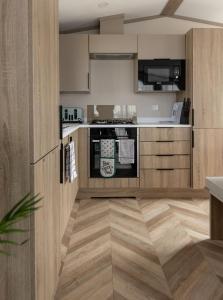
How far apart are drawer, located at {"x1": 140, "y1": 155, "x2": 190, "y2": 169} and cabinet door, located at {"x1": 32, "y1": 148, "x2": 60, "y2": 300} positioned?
2.78 meters

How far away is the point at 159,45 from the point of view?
5.30 metres

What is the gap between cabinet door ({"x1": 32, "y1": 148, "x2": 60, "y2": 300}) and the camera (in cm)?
163

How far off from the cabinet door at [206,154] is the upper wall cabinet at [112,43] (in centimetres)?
147

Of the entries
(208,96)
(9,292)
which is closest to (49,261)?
(9,292)

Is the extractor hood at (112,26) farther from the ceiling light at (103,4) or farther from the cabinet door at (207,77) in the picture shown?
the cabinet door at (207,77)

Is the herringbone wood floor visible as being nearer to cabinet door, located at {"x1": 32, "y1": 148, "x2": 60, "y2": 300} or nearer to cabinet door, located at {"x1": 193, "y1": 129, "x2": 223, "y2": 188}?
cabinet door, located at {"x1": 32, "y1": 148, "x2": 60, "y2": 300}

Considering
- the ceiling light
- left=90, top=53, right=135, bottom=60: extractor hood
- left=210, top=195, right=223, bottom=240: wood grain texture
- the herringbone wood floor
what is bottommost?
the herringbone wood floor

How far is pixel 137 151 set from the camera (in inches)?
199

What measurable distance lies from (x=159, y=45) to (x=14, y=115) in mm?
4161

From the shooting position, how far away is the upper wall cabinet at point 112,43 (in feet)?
17.3

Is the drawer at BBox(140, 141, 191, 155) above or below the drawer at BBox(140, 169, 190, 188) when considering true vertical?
above

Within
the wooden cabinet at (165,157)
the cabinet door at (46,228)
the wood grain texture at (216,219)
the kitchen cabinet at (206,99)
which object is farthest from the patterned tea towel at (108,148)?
the cabinet door at (46,228)

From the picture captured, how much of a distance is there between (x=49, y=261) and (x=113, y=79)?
13.3 ft

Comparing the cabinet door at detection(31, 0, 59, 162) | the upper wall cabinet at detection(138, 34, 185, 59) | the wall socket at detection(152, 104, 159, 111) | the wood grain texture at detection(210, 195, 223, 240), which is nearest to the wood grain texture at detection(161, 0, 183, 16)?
the upper wall cabinet at detection(138, 34, 185, 59)
